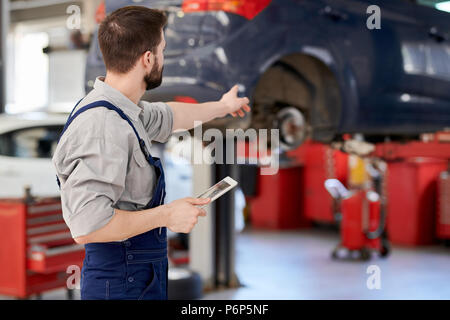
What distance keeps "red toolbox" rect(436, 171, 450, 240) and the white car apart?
13.1 ft

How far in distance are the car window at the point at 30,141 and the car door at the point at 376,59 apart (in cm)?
310

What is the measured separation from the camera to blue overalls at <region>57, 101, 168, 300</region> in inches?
60.5

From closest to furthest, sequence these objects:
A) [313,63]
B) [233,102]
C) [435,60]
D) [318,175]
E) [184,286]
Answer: [233,102]
[313,63]
[435,60]
[184,286]
[318,175]

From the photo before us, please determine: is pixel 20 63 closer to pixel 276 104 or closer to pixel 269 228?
pixel 269 228

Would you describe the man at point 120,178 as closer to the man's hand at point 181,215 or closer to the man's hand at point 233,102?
the man's hand at point 181,215

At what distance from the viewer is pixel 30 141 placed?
5320 millimetres

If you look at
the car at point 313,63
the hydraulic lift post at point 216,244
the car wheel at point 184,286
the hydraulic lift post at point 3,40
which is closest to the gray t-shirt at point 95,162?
the car at point 313,63

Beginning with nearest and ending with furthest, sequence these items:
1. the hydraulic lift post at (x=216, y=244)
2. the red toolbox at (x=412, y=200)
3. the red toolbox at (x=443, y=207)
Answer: the hydraulic lift post at (x=216, y=244), the red toolbox at (x=443, y=207), the red toolbox at (x=412, y=200)

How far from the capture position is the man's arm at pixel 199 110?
1.87 m

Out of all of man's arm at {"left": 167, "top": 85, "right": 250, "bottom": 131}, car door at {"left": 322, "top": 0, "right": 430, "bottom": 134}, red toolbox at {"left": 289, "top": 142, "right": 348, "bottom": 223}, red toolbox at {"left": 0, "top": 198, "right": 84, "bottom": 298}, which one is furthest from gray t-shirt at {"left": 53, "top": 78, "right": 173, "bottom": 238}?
red toolbox at {"left": 289, "top": 142, "right": 348, "bottom": 223}

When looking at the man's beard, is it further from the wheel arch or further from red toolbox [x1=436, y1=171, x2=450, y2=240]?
red toolbox [x1=436, y1=171, x2=450, y2=240]

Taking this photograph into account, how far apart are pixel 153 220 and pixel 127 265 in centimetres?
17

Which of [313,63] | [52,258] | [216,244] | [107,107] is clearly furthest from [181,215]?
[216,244]

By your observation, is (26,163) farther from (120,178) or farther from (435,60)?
(120,178)
